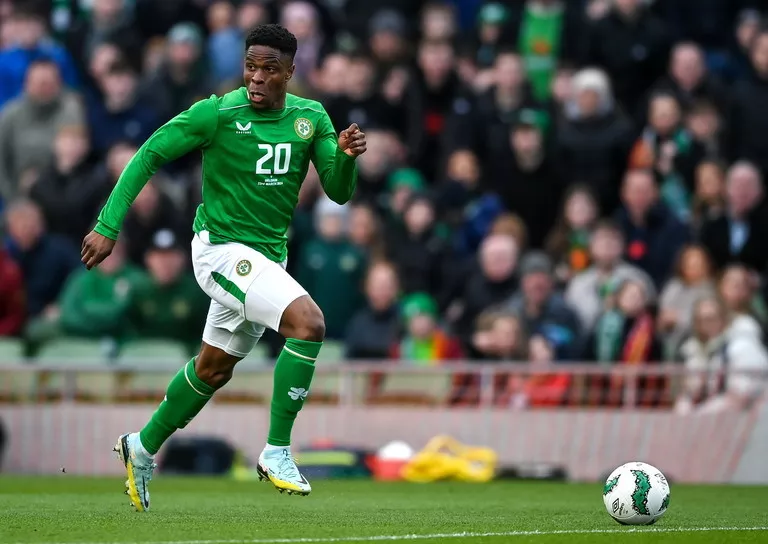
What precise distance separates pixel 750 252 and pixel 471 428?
130 inches

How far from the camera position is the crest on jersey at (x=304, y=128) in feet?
31.8

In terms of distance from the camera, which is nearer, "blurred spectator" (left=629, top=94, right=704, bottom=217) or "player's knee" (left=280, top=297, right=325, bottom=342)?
"player's knee" (left=280, top=297, right=325, bottom=342)

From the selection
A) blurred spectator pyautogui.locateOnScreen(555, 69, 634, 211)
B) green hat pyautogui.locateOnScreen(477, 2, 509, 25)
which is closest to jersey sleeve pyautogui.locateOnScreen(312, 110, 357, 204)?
blurred spectator pyautogui.locateOnScreen(555, 69, 634, 211)

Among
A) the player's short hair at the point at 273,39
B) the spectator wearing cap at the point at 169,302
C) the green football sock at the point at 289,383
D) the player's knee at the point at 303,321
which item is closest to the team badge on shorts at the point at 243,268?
the player's knee at the point at 303,321

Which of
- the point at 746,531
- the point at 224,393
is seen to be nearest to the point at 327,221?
the point at 224,393

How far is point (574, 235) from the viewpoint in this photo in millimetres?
16719

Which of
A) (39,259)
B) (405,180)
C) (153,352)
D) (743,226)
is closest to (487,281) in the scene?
(405,180)

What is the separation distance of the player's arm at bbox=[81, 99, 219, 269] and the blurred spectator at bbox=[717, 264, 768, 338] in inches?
269

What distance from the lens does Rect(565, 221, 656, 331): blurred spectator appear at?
15.8m

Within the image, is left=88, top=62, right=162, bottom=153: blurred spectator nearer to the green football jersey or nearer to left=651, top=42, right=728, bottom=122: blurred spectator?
left=651, top=42, right=728, bottom=122: blurred spectator

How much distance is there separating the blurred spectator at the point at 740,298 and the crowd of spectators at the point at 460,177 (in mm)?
20

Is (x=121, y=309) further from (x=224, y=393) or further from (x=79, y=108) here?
(x=79, y=108)

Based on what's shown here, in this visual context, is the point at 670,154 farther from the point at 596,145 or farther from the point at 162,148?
the point at 162,148

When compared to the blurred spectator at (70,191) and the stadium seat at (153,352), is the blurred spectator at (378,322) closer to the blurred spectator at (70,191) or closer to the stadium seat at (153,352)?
the stadium seat at (153,352)
